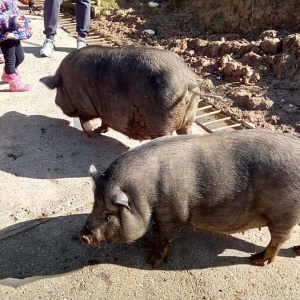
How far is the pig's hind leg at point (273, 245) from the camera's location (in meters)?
2.77

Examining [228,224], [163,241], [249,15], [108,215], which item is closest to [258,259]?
[228,224]

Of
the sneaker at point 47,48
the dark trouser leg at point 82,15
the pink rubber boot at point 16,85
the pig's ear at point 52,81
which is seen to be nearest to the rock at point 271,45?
the dark trouser leg at point 82,15

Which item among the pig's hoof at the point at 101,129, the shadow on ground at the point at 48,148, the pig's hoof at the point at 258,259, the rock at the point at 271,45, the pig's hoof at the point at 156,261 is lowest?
the shadow on ground at the point at 48,148

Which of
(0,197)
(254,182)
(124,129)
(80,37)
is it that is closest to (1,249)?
(0,197)

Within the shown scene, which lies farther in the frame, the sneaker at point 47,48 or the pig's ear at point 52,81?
the sneaker at point 47,48

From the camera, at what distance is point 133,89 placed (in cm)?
370

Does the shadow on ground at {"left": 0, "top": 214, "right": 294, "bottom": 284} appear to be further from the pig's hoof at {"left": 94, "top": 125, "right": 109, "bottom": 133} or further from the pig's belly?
the pig's hoof at {"left": 94, "top": 125, "right": 109, "bottom": 133}

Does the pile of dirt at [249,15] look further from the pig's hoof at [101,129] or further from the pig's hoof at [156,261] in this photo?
the pig's hoof at [156,261]

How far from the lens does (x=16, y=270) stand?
2.90 m

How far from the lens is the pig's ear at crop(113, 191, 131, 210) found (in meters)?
2.60

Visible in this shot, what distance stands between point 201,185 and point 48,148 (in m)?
1.93

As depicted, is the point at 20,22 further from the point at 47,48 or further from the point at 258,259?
the point at 258,259

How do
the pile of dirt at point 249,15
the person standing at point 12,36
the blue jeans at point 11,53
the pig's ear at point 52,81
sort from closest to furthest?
the pig's ear at point 52,81, the person standing at point 12,36, the blue jeans at point 11,53, the pile of dirt at point 249,15

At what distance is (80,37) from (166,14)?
1.79m
